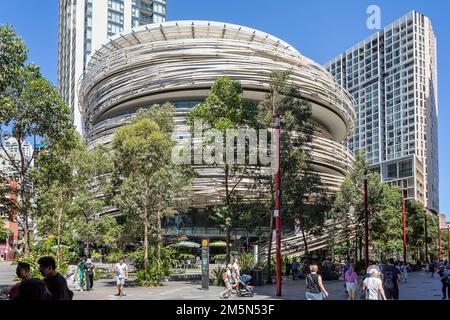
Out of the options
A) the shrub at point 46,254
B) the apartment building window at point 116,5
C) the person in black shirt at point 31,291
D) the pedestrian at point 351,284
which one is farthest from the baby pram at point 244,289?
the apartment building window at point 116,5

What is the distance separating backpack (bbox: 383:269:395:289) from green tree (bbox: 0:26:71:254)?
13.6 metres

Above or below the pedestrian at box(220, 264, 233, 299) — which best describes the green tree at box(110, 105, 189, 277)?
above

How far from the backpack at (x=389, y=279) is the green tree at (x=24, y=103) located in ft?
44.6

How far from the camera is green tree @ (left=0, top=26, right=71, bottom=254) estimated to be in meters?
18.8

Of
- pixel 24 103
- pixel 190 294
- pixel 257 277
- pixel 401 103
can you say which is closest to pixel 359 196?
pixel 257 277

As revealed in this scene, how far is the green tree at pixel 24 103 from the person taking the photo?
61.7 ft

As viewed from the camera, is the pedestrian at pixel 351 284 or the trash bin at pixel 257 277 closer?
the pedestrian at pixel 351 284

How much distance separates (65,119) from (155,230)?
11.4 meters

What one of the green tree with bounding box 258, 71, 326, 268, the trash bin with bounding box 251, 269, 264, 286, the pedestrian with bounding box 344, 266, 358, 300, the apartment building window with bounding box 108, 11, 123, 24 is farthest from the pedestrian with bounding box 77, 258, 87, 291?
the apartment building window with bounding box 108, 11, 123, 24

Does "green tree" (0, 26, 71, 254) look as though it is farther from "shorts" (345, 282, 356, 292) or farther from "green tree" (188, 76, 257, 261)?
"shorts" (345, 282, 356, 292)

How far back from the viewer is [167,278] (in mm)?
30656

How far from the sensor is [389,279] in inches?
667

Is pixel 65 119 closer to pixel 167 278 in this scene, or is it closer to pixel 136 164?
pixel 136 164

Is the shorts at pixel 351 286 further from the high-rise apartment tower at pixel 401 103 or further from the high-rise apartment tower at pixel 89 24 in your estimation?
the high-rise apartment tower at pixel 401 103
